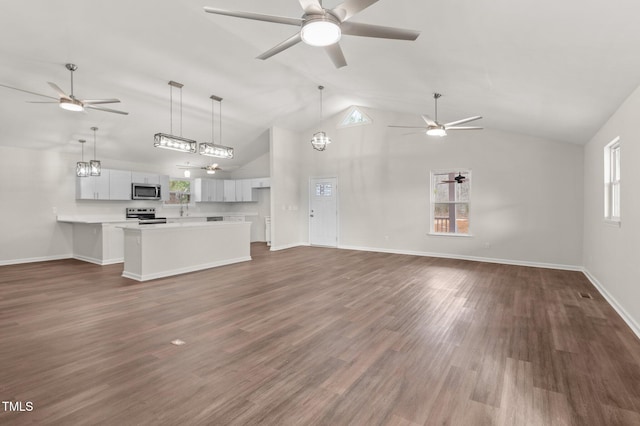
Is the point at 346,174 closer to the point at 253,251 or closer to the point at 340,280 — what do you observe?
the point at 253,251

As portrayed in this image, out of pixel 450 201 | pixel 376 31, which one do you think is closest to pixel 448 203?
pixel 450 201

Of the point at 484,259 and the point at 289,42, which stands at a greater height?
the point at 289,42

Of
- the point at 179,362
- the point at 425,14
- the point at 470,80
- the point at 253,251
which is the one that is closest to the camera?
the point at 179,362

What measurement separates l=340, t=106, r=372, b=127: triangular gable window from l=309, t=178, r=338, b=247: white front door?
1635 millimetres

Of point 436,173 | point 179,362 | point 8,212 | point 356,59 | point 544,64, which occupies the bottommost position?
point 179,362

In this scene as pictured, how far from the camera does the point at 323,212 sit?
30.3 feet

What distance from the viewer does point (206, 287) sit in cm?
475

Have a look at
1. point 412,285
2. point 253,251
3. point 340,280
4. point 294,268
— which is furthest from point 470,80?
point 253,251

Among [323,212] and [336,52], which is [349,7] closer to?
[336,52]

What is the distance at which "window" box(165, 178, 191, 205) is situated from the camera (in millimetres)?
9461

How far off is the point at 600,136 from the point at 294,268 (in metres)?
5.46

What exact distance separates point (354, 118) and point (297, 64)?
11.5 feet

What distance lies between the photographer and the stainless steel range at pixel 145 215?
823 centimetres

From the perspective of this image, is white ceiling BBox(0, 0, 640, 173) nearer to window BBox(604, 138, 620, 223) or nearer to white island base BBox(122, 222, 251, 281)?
window BBox(604, 138, 620, 223)
